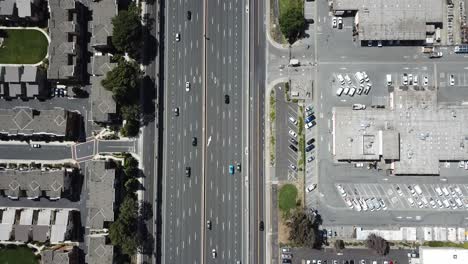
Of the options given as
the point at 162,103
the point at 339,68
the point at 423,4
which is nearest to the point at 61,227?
the point at 162,103

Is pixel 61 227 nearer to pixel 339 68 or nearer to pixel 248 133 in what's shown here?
pixel 248 133

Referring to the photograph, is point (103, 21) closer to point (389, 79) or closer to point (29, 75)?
point (29, 75)

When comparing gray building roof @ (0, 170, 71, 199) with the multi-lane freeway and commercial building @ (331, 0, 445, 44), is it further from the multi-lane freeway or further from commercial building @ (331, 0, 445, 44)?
commercial building @ (331, 0, 445, 44)

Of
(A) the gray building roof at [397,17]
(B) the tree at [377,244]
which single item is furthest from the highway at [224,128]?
(B) the tree at [377,244]

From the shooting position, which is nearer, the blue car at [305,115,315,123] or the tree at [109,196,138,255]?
the tree at [109,196,138,255]

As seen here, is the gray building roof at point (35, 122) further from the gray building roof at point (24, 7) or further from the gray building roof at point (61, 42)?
the gray building roof at point (24, 7)

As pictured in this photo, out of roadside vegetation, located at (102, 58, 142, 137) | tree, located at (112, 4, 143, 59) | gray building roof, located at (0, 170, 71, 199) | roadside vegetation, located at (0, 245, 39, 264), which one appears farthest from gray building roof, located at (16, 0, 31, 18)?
roadside vegetation, located at (0, 245, 39, 264)
